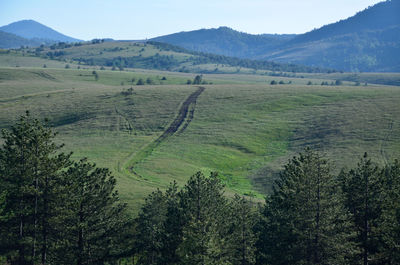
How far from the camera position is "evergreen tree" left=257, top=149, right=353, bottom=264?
34.2 m

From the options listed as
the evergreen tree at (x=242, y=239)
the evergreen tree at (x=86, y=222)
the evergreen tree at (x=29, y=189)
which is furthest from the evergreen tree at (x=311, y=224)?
the evergreen tree at (x=29, y=189)

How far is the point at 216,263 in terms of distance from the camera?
31.3m

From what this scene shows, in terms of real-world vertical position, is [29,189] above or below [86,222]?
above

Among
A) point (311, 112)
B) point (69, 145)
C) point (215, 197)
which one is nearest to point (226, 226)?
point (215, 197)

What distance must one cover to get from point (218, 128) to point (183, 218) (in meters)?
76.3

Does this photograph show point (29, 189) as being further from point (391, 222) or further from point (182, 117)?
point (182, 117)

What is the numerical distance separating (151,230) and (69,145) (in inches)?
2496

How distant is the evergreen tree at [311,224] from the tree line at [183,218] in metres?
0.09

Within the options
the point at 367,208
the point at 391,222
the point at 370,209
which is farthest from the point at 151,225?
the point at 391,222

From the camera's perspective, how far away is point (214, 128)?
112m

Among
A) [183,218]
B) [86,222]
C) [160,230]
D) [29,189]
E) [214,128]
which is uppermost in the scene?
[29,189]

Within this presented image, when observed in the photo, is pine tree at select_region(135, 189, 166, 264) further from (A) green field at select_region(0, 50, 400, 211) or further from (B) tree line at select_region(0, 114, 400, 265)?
(A) green field at select_region(0, 50, 400, 211)

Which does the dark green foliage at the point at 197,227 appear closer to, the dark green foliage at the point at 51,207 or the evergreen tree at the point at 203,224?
the evergreen tree at the point at 203,224

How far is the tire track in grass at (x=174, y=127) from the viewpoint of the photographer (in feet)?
277
